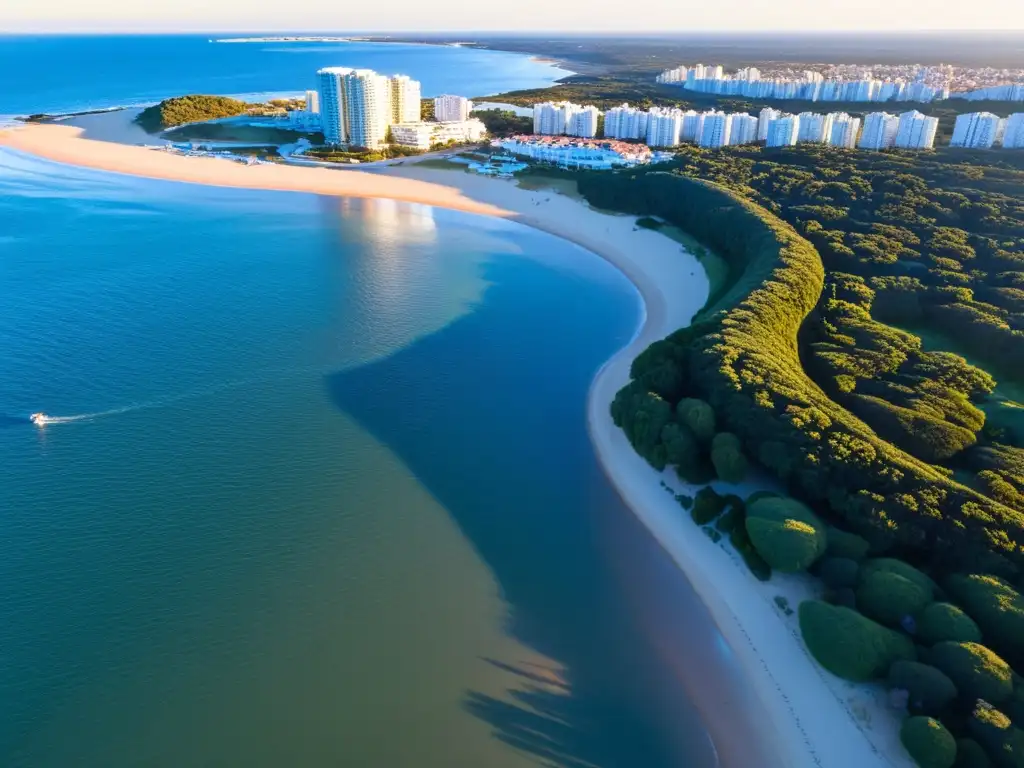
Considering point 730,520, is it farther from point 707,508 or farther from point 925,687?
point 925,687

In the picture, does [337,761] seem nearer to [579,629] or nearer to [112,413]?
[579,629]

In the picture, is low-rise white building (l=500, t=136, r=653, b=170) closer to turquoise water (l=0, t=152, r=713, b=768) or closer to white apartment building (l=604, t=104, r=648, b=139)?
white apartment building (l=604, t=104, r=648, b=139)

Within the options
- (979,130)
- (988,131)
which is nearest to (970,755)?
(988,131)

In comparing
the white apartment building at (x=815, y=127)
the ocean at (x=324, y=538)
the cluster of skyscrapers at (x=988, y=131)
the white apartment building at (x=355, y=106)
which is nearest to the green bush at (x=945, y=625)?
the ocean at (x=324, y=538)

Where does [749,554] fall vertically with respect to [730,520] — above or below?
below

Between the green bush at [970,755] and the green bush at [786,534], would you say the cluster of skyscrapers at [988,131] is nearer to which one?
the green bush at [786,534]
